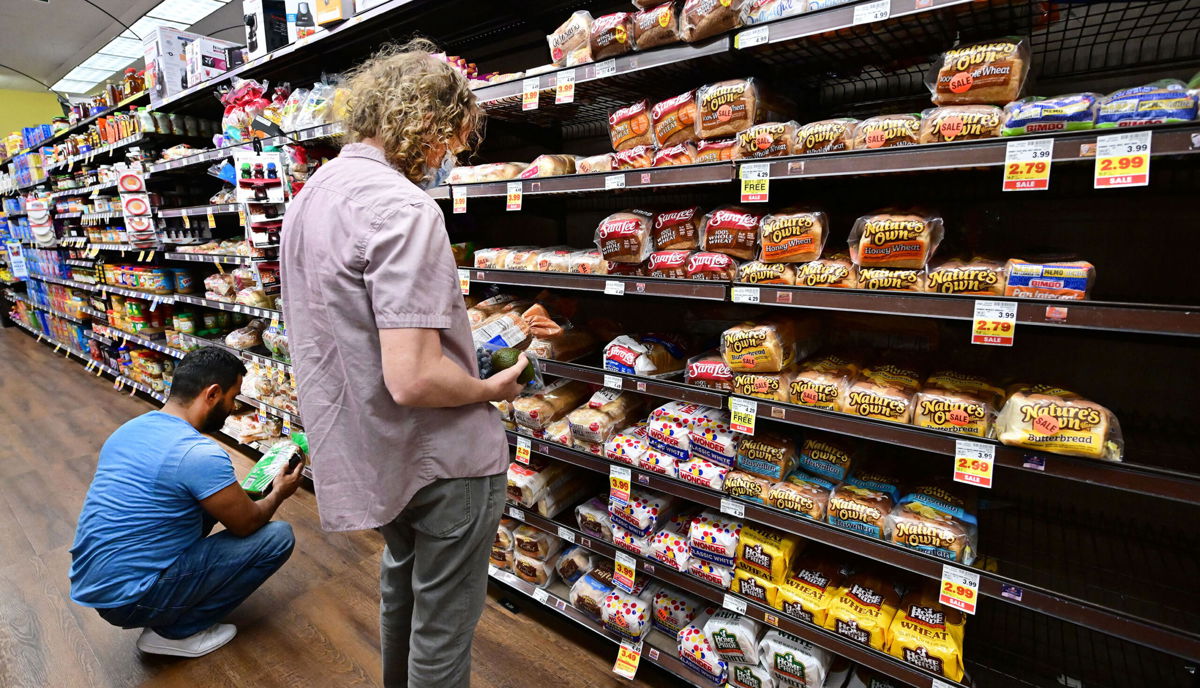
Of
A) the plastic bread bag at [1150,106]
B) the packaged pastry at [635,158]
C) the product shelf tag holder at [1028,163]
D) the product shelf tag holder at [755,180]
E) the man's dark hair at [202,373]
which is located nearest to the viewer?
the plastic bread bag at [1150,106]

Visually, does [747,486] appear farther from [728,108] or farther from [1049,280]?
[728,108]

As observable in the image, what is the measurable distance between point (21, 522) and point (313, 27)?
3.30 m

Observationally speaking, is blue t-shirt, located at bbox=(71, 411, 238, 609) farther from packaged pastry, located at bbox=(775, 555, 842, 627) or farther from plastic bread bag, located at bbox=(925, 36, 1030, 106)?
plastic bread bag, located at bbox=(925, 36, 1030, 106)

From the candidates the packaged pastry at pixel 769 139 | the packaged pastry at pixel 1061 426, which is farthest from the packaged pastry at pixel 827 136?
the packaged pastry at pixel 1061 426

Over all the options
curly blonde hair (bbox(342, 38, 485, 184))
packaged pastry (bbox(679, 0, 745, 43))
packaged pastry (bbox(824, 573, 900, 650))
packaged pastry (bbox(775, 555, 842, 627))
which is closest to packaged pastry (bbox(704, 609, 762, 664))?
packaged pastry (bbox(775, 555, 842, 627))

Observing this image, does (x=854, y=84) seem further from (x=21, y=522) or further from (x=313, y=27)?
(x=21, y=522)

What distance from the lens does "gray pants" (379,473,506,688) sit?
1292 mm

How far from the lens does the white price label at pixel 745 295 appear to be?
1.57m

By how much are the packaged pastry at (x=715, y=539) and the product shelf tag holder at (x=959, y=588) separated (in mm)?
574

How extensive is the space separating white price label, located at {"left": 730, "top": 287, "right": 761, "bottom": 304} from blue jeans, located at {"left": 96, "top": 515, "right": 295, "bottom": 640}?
217 centimetres

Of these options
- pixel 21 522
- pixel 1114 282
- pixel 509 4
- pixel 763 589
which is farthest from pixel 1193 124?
pixel 21 522

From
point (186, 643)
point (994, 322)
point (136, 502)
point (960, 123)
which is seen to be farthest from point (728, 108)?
point (186, 643)

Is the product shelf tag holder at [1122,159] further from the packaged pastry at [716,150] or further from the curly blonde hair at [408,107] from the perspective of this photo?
the curly blonde hair at [408,107]

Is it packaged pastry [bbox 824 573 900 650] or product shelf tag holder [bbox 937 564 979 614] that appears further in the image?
packaged pastry [bbox 824 573 900 650]
